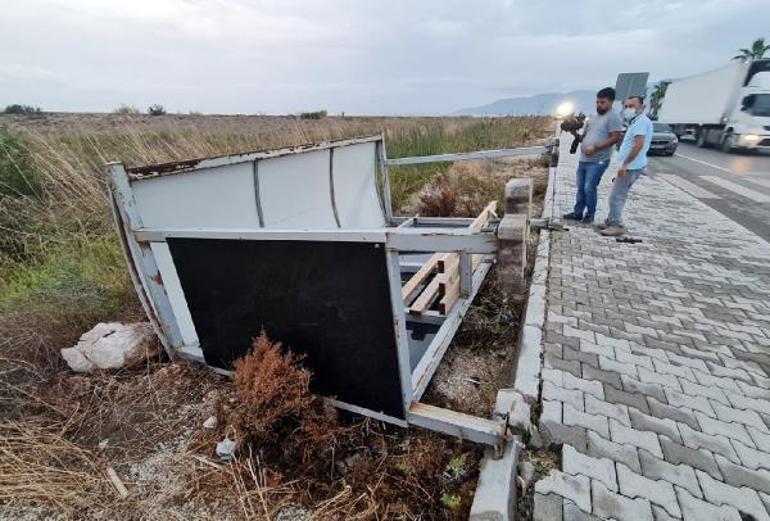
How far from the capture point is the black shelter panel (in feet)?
6.01

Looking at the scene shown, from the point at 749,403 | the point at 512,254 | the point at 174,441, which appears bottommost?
the point at 174,441

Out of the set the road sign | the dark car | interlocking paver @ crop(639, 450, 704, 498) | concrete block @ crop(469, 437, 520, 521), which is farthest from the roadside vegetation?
the road sign

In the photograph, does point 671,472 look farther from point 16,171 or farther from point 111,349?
point 16,171

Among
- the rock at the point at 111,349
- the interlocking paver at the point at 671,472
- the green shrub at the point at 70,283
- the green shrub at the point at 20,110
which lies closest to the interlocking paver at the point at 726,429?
the interlocking paver at the point at 671,472

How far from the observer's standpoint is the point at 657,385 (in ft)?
7.94

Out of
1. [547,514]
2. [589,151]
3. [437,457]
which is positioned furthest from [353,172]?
[547,514]

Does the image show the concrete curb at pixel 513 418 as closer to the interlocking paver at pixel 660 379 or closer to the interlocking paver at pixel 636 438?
the interlocking paver at pixel 636 438

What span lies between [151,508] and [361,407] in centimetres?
119

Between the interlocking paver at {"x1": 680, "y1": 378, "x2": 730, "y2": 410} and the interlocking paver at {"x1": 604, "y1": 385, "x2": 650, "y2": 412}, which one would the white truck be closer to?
the interlocking paver at {"x1": 680, "y1": 378, "x2": 730, "y2": 410}

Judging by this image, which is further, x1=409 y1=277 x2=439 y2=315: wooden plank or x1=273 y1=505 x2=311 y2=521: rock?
x1=409 y1=277 x2=439 y2=315: wooden plank

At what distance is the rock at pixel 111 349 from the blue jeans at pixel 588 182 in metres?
5.74

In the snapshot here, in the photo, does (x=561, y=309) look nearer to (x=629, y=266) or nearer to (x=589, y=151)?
(x=629, y=266)

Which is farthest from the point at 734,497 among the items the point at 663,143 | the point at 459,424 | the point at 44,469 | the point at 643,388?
the point at 663,143

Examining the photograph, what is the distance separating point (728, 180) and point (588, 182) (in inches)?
313
